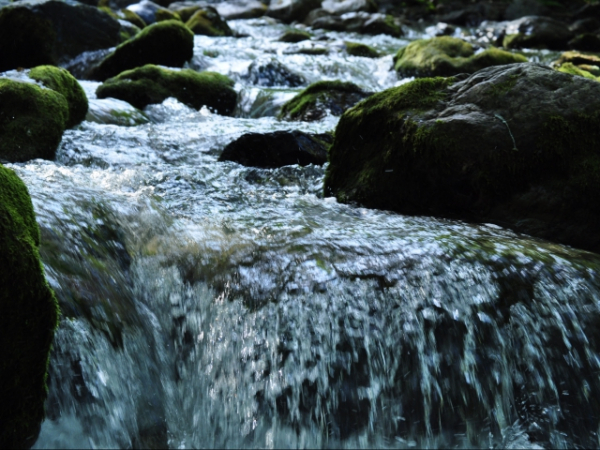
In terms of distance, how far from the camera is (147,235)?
3383 millimetres

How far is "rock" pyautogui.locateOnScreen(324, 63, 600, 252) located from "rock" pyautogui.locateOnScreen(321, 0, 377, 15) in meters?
23.1

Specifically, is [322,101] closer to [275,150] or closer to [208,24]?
[275,150]

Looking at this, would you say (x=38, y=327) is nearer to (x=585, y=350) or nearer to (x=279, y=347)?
(x=279, y=347)

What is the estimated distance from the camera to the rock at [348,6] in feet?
84.3

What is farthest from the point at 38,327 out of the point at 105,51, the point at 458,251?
the point at 105,51

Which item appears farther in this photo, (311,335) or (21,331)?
(311,335)

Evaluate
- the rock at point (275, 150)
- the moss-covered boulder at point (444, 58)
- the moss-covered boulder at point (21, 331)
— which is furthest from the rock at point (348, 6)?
the moss-covered boulder at point (21, 331)

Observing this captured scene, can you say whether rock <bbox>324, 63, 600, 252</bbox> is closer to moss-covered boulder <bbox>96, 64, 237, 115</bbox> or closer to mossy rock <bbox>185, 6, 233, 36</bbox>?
moss-covered boulder <bbox>96, 64, 237, 115</bbox>

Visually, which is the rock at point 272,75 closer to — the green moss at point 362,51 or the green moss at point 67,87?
the green moss at point 362,51

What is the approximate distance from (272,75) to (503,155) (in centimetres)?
878

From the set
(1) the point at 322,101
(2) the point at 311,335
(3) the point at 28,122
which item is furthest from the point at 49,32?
(2) the point at 311,335

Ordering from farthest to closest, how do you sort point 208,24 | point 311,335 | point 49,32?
1. point 208,24
2. point 49,32
3. point 311,335

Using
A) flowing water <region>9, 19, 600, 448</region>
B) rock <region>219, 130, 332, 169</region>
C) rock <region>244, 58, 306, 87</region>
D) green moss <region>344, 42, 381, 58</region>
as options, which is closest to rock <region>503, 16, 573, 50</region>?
green moss <region>344, 42, 381, 58</region>

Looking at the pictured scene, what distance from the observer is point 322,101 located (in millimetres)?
8203
